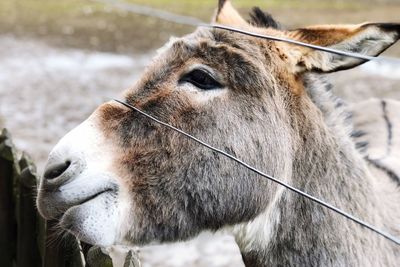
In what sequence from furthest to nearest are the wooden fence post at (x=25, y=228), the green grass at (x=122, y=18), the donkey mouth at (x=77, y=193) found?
the green grass at (x=122, y=18) → the wooden fence post at (x=25, y=228) → the donkey mouth at (x=77, y=193)

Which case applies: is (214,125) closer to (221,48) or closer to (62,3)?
(221,48)

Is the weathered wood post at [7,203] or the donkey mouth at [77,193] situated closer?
the donkey mouth at [77,193]

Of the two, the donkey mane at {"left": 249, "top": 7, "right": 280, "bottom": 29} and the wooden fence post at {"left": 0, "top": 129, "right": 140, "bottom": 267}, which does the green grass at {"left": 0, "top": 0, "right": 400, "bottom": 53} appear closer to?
the wooden fence post at {"left": 0, "top": 129, "right": 140, "bottom": 267}

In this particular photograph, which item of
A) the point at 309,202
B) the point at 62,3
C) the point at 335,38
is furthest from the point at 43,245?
the point at 62,3

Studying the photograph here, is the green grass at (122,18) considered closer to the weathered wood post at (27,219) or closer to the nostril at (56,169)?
the weathered wood post at (27,219)

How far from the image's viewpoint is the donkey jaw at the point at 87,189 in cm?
185

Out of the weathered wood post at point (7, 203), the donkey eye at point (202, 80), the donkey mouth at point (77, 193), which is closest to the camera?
the donkey mouth at point (77, 193)

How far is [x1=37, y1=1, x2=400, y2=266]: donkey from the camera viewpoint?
6.24 feet

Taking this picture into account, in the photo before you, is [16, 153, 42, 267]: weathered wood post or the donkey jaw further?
[16, 153, 42, 267]: weathered wood post

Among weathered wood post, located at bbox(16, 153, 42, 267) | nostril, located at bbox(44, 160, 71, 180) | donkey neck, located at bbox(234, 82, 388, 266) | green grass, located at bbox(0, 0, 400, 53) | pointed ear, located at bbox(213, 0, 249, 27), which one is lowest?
donkey neck, located at bbox(234, 82, 388, 266)

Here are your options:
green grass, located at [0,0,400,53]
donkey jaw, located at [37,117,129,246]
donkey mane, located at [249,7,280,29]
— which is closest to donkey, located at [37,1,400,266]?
donkey jaw, located at [37,117,129,246]

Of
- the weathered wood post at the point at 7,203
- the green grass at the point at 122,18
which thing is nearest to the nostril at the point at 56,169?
the weathered wood post at the point at 7,203

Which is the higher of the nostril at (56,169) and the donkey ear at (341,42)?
the donkey ear at (341,42)

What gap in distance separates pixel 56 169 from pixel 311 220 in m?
0.91
